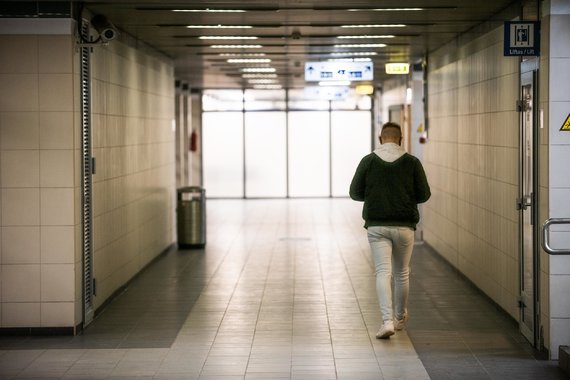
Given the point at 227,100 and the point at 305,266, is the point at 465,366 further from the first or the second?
the point at 227,100

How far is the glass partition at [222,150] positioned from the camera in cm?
2675

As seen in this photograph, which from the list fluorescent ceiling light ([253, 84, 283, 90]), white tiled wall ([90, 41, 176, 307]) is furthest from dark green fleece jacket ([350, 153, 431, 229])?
fluorescent ceiling light ([253, 84, 283, 90])

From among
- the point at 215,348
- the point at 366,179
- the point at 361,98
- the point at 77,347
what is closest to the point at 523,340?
the point at 366,179

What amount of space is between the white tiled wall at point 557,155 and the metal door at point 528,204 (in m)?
0.32

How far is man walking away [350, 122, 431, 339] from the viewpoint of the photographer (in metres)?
7.80

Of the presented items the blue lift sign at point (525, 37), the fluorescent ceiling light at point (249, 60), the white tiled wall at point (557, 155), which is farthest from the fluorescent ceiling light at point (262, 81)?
the white tiled wall at point (557, 155)

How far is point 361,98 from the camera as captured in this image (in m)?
27.0

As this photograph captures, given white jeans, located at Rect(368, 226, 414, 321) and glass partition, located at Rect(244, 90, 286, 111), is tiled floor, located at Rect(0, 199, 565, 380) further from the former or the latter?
glass partition, located at Rect(244, 90, 286, 111)

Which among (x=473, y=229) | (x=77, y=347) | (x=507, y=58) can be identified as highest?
(x=507, y=58)

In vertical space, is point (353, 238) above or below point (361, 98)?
below

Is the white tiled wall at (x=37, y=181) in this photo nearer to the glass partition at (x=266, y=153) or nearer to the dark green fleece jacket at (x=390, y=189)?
the dark green fleece jacket at (x=390, y=189)

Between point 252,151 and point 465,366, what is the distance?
20.1 meters

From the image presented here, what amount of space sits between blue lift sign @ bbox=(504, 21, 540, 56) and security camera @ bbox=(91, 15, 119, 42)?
3234 millimetres

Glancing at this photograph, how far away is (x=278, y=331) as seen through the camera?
843cm
